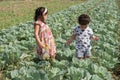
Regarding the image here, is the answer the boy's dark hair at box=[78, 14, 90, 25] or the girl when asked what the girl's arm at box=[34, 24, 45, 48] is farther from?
the boy's dark hair at box=[78, 14, 90, 25]

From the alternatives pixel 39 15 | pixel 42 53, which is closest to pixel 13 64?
pixel 42 53

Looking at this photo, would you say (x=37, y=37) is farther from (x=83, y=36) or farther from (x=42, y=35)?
(x=83, y=36)

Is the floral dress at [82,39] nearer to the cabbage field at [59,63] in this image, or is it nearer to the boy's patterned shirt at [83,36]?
the boy's patterned shirt at [83,36]

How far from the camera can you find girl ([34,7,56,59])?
24.1 feet

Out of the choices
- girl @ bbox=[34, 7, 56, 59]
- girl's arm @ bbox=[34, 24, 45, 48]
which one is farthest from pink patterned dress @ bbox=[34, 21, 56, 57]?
girl's arm @ bbox=[34, 24, 45, 48]

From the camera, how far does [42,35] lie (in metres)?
7.63

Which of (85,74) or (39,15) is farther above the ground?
(39,15)

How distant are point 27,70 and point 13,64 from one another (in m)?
2.11

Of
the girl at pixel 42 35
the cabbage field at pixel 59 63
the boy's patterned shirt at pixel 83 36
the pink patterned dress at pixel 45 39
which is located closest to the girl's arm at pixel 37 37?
the girl at pixel 42 35

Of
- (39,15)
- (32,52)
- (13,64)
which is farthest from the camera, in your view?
(32,52)

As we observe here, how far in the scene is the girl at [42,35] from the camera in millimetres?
7355

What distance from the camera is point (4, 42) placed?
32.8 feet

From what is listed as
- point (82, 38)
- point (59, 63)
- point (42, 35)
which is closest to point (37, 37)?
point (42, 35)

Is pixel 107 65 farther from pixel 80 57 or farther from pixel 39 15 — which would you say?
pixel 39 15
